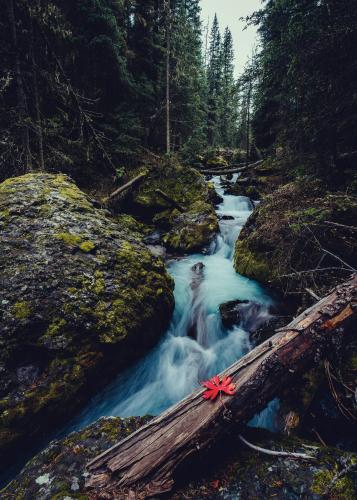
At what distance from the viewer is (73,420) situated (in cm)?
397

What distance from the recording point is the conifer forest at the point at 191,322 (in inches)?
94.2

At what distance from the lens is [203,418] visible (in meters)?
2.44

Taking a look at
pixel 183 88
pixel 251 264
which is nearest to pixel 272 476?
pixel 251 264

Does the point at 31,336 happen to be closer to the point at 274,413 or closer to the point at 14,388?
the point at 14,388

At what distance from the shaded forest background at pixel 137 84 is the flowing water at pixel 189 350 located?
11.9ft

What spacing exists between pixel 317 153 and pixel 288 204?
1415mm

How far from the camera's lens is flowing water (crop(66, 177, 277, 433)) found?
177 inches

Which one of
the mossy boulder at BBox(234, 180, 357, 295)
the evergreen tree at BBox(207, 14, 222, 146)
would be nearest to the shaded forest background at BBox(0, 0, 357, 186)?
the mossy boulder at BBox(234, 180, 357, 295)

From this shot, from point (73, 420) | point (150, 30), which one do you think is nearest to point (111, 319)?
point (73, 420)

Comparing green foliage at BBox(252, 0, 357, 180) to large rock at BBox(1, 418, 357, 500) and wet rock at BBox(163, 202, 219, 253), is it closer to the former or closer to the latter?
wet rock at BBox(163, 202, 219, 253)

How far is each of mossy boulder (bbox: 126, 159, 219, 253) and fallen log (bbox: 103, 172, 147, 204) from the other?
0.91ft

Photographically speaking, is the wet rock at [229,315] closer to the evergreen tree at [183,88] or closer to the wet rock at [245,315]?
the wet rock at [245,315]

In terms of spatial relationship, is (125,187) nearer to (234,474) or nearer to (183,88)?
(183,88)

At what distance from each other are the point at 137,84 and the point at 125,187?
707 centimetres
